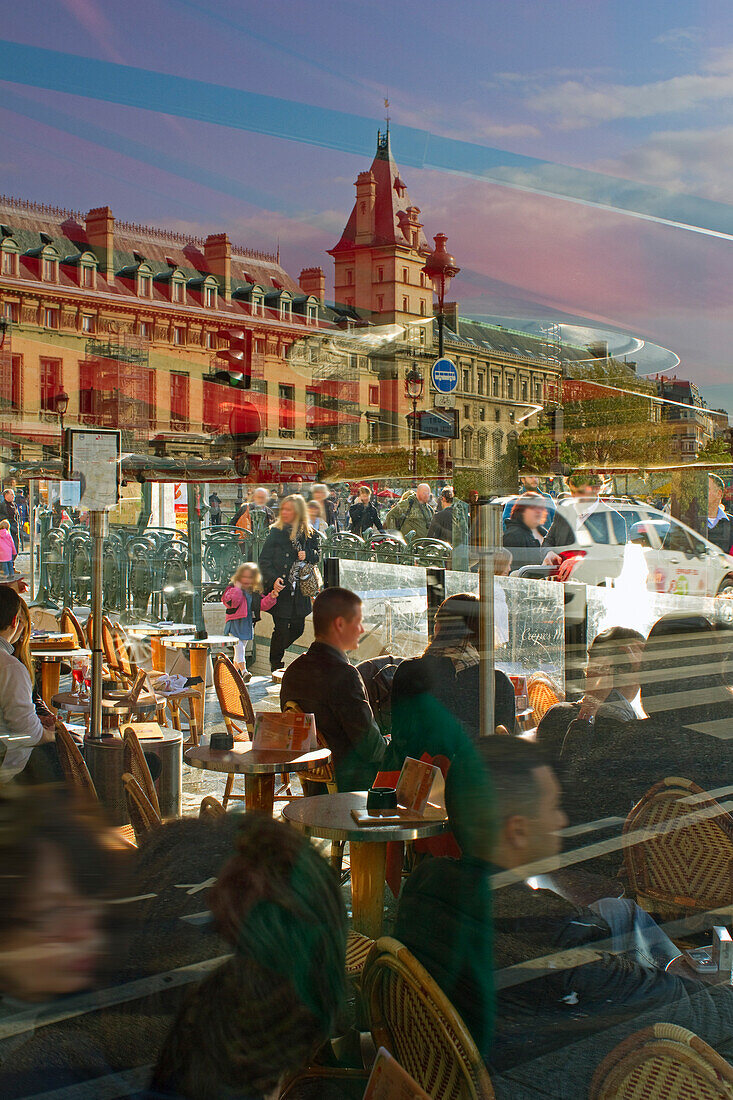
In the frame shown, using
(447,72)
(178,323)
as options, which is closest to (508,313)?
(447,72)

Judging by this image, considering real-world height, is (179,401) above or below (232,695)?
above

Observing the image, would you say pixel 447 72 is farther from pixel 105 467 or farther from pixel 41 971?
pixel 105 467

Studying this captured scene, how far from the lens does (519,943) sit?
2615 millimetres

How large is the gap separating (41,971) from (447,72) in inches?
72.6

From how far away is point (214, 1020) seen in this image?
1803 mm

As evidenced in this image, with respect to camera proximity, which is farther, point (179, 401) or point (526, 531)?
point (526, 531)

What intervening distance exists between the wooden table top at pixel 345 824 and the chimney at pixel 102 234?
210 centimetres

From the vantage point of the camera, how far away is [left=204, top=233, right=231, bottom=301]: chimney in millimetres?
2076

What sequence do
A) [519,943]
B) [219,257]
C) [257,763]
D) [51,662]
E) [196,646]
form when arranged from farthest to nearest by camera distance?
1. [196,646]
2. [51,662]
3. [257,763]
4. [519,943]
5. [219,257]

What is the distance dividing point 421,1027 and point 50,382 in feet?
6.22

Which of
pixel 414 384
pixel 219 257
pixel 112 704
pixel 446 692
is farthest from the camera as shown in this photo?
pixel 112 704

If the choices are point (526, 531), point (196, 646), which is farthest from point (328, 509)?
point (526, 531)

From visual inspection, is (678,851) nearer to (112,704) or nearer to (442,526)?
(442,526)

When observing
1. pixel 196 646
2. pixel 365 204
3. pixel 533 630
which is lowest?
pixel 196 646
